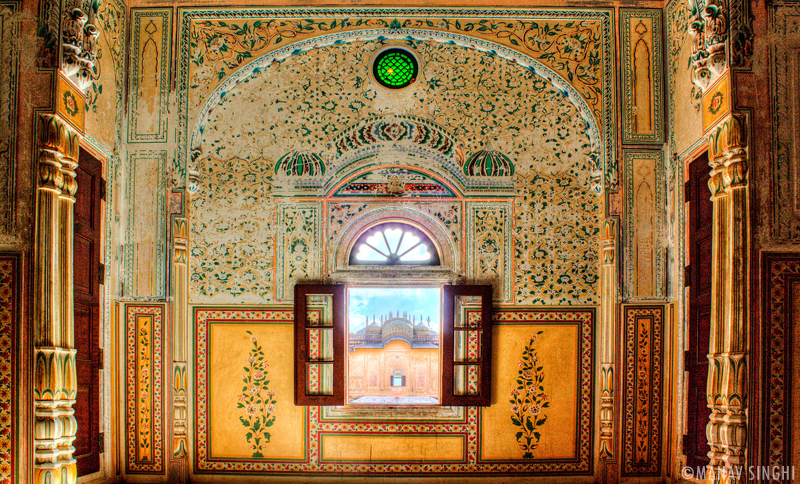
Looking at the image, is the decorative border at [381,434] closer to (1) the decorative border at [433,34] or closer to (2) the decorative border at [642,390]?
(2) the decorative border at [642,390]

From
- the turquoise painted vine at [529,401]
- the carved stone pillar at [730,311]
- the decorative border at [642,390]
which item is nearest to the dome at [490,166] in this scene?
the turquoise painted vine at [529,401]

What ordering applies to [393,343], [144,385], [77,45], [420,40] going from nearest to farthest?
[77,45]
[144,385]
[420,40]
[393,343]

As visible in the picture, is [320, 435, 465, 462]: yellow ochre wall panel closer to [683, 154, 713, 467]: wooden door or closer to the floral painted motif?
[683, 154, 713, 467]: wooden door

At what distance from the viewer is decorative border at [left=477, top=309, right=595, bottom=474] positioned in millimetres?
4848

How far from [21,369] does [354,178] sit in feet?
A: 9.29

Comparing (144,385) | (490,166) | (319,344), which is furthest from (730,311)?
(144,385)

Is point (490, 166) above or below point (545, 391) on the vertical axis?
above

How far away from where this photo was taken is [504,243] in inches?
195

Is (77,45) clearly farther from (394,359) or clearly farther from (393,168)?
(394,359)

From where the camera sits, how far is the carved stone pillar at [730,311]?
3.27 m

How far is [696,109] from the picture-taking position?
14.5 feet

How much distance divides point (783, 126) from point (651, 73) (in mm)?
1730

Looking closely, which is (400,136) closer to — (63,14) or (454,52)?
(454,52)

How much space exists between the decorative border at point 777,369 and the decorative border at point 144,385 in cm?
446
